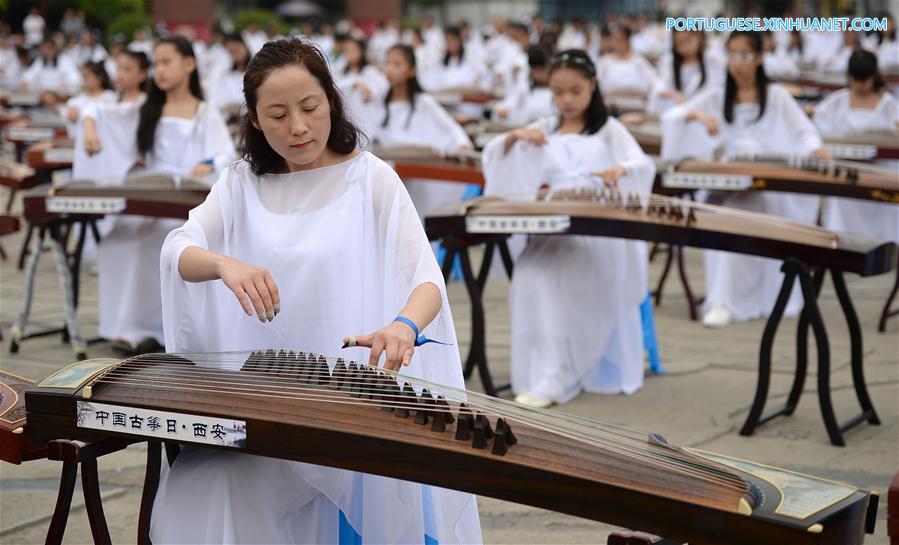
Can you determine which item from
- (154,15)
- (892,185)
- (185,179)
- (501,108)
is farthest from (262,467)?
(154,15)

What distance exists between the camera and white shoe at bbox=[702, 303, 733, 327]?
6018 mm

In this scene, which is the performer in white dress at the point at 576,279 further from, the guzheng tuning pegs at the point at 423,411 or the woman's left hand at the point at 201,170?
the guzheng tuning pegs at the point at 423,411

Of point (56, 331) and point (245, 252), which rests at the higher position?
point (245, 252)

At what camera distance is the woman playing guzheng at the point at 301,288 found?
229cm

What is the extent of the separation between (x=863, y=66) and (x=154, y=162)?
157 inches

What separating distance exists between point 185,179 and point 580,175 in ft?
5.45

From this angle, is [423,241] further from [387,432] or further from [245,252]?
[387,432]

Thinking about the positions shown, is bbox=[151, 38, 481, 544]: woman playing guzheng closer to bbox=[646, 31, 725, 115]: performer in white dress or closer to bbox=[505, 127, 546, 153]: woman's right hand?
bbox=[505, 127, 546, 153]: woman's right hand

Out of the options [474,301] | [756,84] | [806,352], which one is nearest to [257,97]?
[474,301]

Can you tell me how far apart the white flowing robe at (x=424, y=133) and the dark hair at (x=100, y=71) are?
6.36 ft

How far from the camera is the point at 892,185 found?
4.83m

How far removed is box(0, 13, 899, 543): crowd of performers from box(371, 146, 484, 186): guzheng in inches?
11.8

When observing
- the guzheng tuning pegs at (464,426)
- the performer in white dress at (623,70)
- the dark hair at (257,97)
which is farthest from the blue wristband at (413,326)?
the performer in white dress at (623,70)

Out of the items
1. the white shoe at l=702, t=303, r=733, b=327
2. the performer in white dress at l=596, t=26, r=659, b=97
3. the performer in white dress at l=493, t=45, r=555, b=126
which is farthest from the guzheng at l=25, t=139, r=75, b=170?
the performer in white dress at l=596, t=26, r=659, b=97
